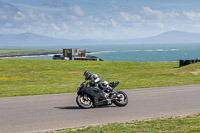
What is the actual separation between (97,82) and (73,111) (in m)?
1.48

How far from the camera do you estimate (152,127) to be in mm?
8070

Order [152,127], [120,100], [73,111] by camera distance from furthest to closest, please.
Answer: [120,100]
[73,111]
[152,127]

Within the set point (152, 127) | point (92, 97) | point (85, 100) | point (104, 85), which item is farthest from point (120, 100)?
point (152, 127)

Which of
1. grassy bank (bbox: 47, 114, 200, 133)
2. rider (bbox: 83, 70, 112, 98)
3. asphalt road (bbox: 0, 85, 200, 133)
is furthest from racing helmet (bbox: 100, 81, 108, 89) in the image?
grassy bank (bbox: 47, 114, 200, 133)

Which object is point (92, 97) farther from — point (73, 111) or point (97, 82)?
point (73, 111)

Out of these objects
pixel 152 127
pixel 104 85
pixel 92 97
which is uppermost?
pixel 104 85

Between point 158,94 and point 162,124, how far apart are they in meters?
7.03

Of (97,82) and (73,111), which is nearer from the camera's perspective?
(73,111)

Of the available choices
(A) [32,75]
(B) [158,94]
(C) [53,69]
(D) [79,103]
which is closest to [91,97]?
(D) [79,103]

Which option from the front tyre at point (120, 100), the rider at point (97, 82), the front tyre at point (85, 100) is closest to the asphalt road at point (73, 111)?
the front tyre at point (120, 100)

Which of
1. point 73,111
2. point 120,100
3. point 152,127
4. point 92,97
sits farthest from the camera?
point 120,100

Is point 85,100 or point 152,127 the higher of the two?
point 85,100

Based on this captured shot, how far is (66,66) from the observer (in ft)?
122

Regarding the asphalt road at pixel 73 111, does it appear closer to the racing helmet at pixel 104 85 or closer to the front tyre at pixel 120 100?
the front tyre at pixel 120 100
